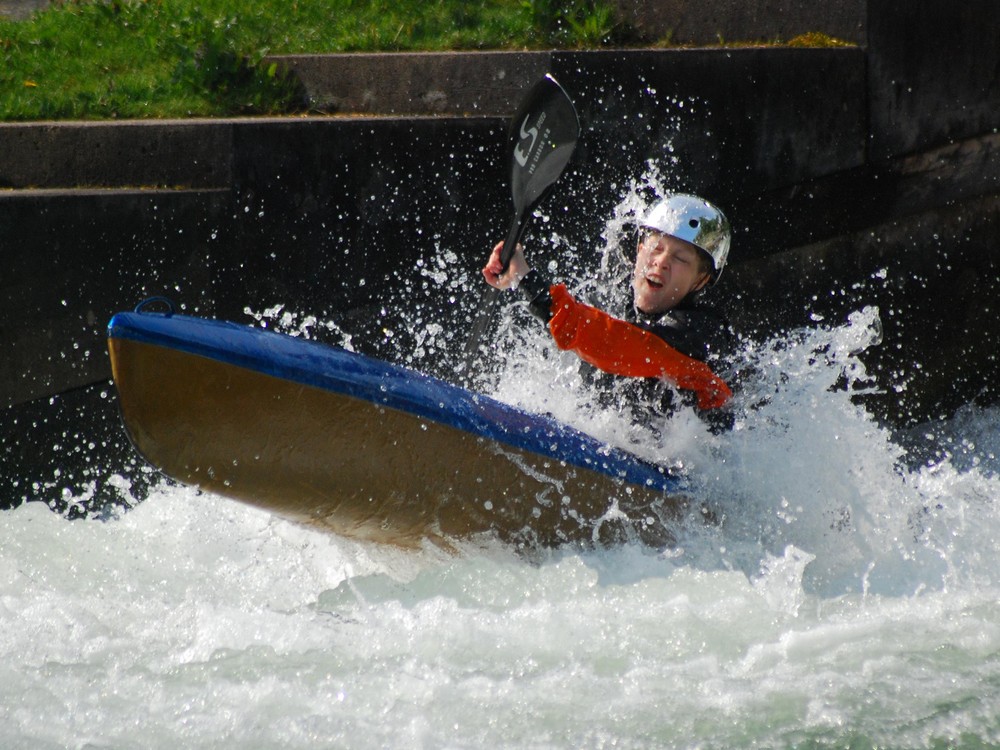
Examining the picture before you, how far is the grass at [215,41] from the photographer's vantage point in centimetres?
639

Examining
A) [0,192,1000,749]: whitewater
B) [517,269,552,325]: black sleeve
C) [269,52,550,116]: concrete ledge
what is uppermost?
[269,52,550,116]: concrete ledge

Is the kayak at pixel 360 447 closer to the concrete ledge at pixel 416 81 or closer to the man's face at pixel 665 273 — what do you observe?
the man's face at pixel 665 273

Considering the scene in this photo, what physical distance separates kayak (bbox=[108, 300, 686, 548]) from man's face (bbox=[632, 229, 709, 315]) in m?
0.68

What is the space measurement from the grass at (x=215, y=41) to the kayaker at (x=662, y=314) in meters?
2.33

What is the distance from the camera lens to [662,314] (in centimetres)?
487

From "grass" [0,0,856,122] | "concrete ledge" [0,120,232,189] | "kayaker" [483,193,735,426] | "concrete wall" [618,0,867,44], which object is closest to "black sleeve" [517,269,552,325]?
"kayaker" [483,193,735,426]

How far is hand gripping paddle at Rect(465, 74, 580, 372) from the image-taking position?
498 centimetres

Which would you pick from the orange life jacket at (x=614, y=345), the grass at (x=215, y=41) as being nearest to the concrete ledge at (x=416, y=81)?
the grass at (x=215, y=41)

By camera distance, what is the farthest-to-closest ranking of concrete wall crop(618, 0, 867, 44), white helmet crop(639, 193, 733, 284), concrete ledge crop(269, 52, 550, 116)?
concrete wall crop(618, 0, 867, 44)
concrete ledge crop(269, 52, 550, 116)
white helmet crop(639, 193, 733, 284)

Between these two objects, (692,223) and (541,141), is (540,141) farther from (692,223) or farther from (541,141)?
(692,223)

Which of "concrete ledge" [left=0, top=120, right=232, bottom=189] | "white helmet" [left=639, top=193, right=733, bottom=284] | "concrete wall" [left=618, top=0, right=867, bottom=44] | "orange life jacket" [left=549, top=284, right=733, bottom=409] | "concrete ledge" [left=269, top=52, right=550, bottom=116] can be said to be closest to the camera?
"orange life jacket" [left=549, top=284, right=733, bottom=409]

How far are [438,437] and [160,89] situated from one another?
3.23 m

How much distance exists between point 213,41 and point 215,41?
11mm

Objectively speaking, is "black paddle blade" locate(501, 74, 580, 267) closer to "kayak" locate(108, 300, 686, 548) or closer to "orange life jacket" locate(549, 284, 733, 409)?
"orange life jacket" locate(549, 284, 733, 409)
